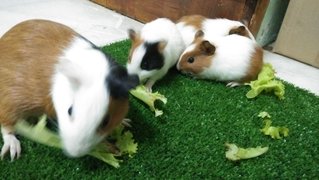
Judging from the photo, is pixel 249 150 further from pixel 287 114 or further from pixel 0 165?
pixel 0 165

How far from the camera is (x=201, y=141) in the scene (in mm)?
1579

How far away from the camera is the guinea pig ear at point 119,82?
1.19 m

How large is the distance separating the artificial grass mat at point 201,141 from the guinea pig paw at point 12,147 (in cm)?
2

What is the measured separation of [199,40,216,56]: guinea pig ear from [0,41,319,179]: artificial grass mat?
17 cm

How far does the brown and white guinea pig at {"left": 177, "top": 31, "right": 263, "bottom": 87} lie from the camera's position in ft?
6.64

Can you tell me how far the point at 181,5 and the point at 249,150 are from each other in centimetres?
139

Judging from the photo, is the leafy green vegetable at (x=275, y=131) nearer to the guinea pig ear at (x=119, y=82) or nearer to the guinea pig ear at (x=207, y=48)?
the guinea pig ear at (x=207, y=48)

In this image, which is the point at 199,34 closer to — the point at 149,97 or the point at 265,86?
the point at 265,86

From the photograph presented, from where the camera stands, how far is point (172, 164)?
145 centimetres

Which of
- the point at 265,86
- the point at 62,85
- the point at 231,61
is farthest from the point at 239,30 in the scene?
the point at 62,85

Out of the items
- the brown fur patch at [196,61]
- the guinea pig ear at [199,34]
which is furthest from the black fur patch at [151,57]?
the guinea pig ear at [199,34]

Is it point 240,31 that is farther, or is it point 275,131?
point 240,31

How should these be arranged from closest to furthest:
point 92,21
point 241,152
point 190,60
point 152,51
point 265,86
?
point 241,152 < point 152,51 < point 265,86 < point 190,60 < point 92,21

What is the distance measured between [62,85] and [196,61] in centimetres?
97
